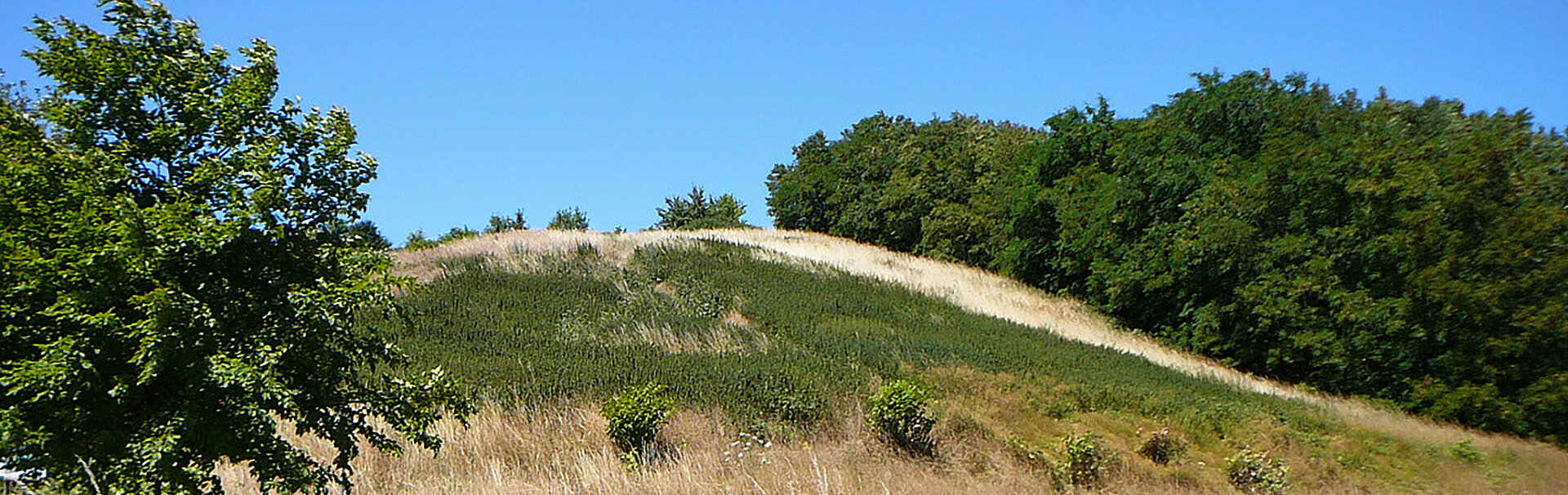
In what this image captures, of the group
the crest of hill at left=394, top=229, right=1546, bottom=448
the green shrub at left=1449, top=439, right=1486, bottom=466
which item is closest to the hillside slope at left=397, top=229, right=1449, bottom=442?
the crest of hill at left=394, top=229, right=1546, bottom=448

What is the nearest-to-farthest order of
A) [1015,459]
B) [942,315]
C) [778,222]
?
[1015,459], [942,315], [778,222]

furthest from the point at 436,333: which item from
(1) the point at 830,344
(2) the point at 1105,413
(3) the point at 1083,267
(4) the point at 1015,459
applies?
(3) the point at 1083,267

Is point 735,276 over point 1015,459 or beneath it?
over

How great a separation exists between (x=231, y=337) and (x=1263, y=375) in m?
27.5

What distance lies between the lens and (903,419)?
14477 millimetres

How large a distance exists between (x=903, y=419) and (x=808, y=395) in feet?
5.69

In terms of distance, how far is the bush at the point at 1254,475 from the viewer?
15336 mm

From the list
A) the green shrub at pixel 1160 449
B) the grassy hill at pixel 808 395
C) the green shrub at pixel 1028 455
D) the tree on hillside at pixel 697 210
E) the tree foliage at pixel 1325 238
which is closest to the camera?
the grassy hill at pixel 808 395

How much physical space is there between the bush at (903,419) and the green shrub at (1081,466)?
1.78 metres

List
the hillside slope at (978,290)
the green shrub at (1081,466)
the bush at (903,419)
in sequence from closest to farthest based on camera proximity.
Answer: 1. the green shrub at (1081,466)
2. the bush at (903,419)
3. the hillside slope at (978,290)

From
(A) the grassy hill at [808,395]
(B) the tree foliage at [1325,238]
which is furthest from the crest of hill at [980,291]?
(B) the tree foliage at [1325,238]

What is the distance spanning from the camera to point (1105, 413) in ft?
58.9

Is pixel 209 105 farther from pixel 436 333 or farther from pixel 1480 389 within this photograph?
pixel 1480 389

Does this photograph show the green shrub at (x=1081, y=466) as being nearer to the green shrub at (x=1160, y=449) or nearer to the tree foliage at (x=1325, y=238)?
the green shrub at (x=1160, y=449)
